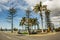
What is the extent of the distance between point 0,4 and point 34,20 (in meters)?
1.08

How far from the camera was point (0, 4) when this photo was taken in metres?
4.27

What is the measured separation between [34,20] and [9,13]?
761mm

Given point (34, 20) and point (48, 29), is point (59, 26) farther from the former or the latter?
point (34, 20)

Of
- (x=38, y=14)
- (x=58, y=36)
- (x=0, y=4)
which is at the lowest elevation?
(x=58, y=36)

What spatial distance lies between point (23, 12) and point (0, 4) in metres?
0.70

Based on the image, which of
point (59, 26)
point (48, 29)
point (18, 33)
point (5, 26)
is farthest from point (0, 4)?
point (59, 26)

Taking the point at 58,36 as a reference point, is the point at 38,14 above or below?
above

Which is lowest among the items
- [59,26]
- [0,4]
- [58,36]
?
[58,36]

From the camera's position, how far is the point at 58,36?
168 inches

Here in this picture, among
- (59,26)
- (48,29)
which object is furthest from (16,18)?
(59,26)

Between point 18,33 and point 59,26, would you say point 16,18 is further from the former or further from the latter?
point 59,26

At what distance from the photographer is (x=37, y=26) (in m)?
4.24

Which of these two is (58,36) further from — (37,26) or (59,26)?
(37,26)

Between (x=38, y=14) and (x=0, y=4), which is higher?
(x=0, y=4)
